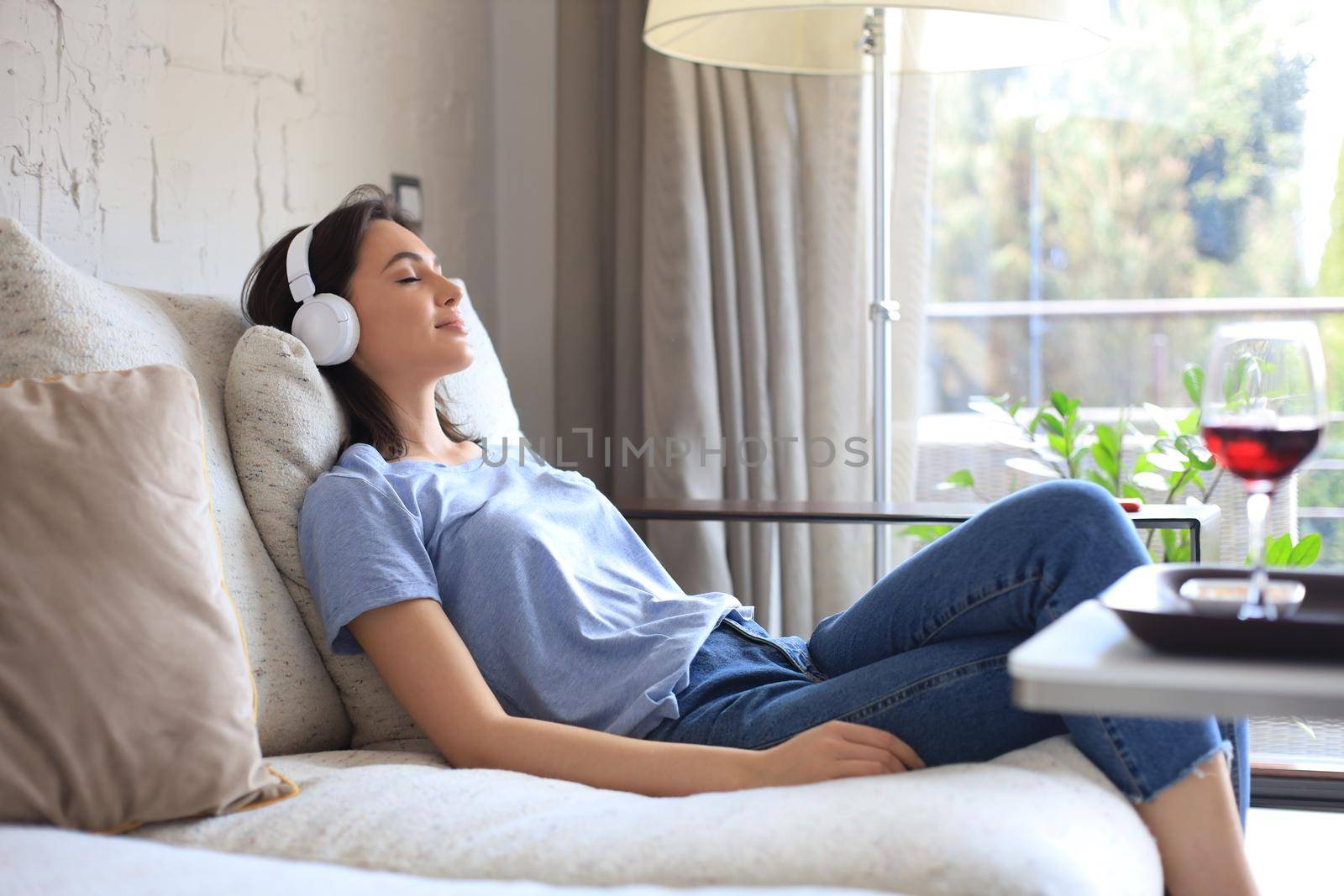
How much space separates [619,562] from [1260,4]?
209cm

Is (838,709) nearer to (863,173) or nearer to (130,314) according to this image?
(130,314)

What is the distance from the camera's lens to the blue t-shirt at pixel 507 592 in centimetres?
138

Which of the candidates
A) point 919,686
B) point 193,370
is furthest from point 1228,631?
point 193,370

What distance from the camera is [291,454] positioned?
1.51 meters

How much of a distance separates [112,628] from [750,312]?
1.80 m

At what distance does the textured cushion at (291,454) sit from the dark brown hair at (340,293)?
0.04 meters

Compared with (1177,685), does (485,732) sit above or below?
below

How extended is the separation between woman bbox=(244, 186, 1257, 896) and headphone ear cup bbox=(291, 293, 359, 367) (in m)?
0.05

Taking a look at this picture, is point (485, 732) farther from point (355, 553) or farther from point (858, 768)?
point (858, 768)

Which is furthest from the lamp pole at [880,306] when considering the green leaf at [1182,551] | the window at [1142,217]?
the window at [1142,217]

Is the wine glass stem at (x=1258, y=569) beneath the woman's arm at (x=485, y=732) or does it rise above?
above

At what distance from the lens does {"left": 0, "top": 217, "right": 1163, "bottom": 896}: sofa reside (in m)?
0.96

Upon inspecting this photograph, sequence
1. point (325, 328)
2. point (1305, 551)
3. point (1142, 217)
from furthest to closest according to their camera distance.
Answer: point (1142, 217) < point (1305, 551) < point (325, 328)

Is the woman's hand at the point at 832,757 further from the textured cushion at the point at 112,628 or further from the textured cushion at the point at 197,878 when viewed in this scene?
the textured cushion at the point at 112,628
